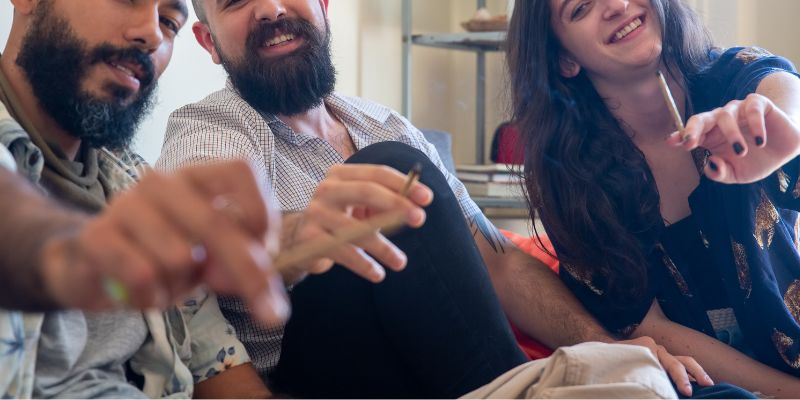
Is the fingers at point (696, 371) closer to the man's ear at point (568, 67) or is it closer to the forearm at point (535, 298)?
the forearm at point (535, 298)

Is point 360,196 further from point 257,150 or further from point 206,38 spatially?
point 206,38

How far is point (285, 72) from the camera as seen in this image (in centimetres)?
146

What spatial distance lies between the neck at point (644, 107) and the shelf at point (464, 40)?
1.02 meters

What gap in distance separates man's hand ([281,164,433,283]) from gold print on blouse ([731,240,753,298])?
73 cm

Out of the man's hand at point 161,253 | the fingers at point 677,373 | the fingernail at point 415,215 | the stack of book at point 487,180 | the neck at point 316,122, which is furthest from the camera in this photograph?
the stack of book at point 487,180

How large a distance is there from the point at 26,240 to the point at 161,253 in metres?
0.09

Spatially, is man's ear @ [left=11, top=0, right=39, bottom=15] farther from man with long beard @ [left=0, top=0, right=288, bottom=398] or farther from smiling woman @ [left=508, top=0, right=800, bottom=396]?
smiling woman @ [left=508, top=0, right=800, bottom=396]

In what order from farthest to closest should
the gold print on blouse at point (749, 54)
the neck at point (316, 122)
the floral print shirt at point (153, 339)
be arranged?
the neck at point (316, 122) < the gold print on blouse at point (749, 54) < the floral print shirt at point (153, 339)

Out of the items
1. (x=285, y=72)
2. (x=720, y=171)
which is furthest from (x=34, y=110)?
(x=720, y=171)

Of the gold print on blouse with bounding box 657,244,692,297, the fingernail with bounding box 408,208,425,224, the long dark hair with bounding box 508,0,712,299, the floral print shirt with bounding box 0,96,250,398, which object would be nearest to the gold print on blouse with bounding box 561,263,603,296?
the long dark hair with bounding box 508,0,712,299

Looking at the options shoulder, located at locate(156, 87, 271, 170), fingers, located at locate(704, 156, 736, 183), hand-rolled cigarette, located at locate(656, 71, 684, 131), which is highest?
hand-rolled cigarette, located at locate(656, 71, 684, 131)

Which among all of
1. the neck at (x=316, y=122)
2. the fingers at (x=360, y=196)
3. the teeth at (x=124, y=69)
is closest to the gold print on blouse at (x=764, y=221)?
the neck at (x=316, y=122)

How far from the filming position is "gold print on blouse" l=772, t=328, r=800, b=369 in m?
1.29

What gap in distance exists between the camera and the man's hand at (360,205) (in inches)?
27.9
